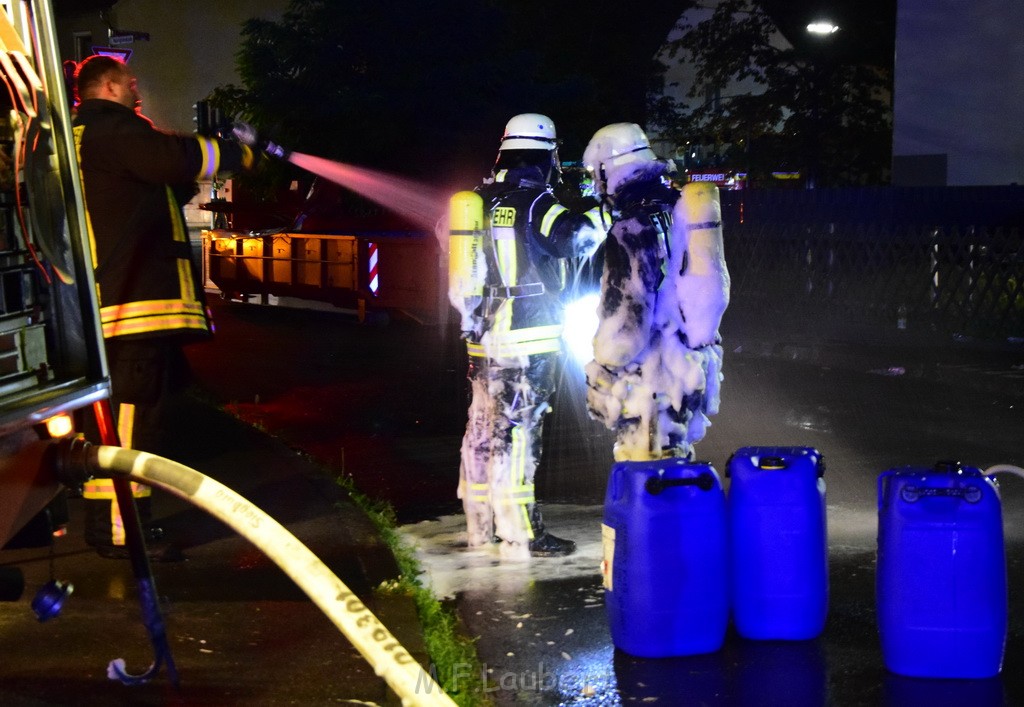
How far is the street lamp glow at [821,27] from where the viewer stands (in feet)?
92.2

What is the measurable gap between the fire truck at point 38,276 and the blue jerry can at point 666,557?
194 centimetres

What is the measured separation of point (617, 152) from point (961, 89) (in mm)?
16185

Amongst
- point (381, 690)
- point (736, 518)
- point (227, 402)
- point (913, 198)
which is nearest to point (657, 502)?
point (736, 518)

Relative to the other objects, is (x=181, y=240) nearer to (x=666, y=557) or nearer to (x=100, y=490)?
(x=100, y=490)

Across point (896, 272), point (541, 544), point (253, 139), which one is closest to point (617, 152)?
point (253, 139)

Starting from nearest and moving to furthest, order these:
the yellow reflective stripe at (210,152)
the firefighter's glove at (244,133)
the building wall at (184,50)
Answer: the yellow reflective stripe at (210,152) → the firefighter's glove at (244,133) → the building wall at (184,50)

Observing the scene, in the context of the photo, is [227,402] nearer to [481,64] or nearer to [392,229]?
[392,229]

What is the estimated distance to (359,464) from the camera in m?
8.62

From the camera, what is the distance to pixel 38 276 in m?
3.47

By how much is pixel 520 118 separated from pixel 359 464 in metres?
3.42

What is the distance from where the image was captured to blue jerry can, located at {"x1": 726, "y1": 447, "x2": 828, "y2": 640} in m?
4.76

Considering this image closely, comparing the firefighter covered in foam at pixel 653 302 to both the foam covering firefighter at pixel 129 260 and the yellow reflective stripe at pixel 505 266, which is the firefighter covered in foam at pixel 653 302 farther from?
the foam covering firefighter at pixel 129 260

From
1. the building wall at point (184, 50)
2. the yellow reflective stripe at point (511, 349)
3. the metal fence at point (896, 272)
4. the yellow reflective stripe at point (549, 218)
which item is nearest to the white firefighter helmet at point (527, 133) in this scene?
the yellow reflective stripe at point (549, 218)

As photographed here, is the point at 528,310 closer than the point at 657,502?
No
